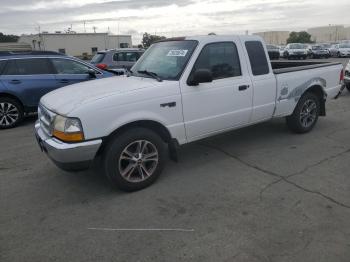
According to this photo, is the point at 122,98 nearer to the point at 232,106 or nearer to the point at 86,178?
the point at 86,178

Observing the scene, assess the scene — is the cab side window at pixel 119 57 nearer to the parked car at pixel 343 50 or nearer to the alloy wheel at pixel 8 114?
the alloy wheel at pixel 8 114

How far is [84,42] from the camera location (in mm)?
65062

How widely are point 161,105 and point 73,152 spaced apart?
1.21m

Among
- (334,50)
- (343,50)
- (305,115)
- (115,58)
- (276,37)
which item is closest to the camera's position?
(305,115)

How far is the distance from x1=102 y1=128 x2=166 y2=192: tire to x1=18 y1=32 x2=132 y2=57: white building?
59522 mm

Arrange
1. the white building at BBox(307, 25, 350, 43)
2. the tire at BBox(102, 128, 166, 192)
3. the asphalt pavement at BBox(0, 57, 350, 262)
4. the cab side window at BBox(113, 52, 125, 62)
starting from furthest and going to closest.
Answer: the white building at BBox(307, 25, 350, 43) → the cab side window at BBox(113, 52, 125, 62) → the tire at BBox(102, 128, 166, 192) → the asphalt pavement at BBox(0, 57, 350, 262)

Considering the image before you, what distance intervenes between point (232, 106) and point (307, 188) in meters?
1.56

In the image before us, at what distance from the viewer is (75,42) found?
212 feet

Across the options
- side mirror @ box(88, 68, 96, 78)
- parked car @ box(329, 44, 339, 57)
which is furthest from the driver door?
parked car @ box(329, 44, 339, 57)

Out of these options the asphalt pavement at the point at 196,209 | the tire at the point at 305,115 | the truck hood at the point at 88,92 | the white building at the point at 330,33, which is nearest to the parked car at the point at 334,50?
the tire at the point at 305,115

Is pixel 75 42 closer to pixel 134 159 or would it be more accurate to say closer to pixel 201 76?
pixel 201 76

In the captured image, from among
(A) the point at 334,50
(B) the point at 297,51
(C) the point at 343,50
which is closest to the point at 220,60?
(B) the point at 297,51

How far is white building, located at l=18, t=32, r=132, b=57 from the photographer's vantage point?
2469 inches

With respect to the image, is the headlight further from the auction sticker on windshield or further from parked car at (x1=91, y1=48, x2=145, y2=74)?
parked car at (x1=91, y1=48, x2=145, y2=74)
